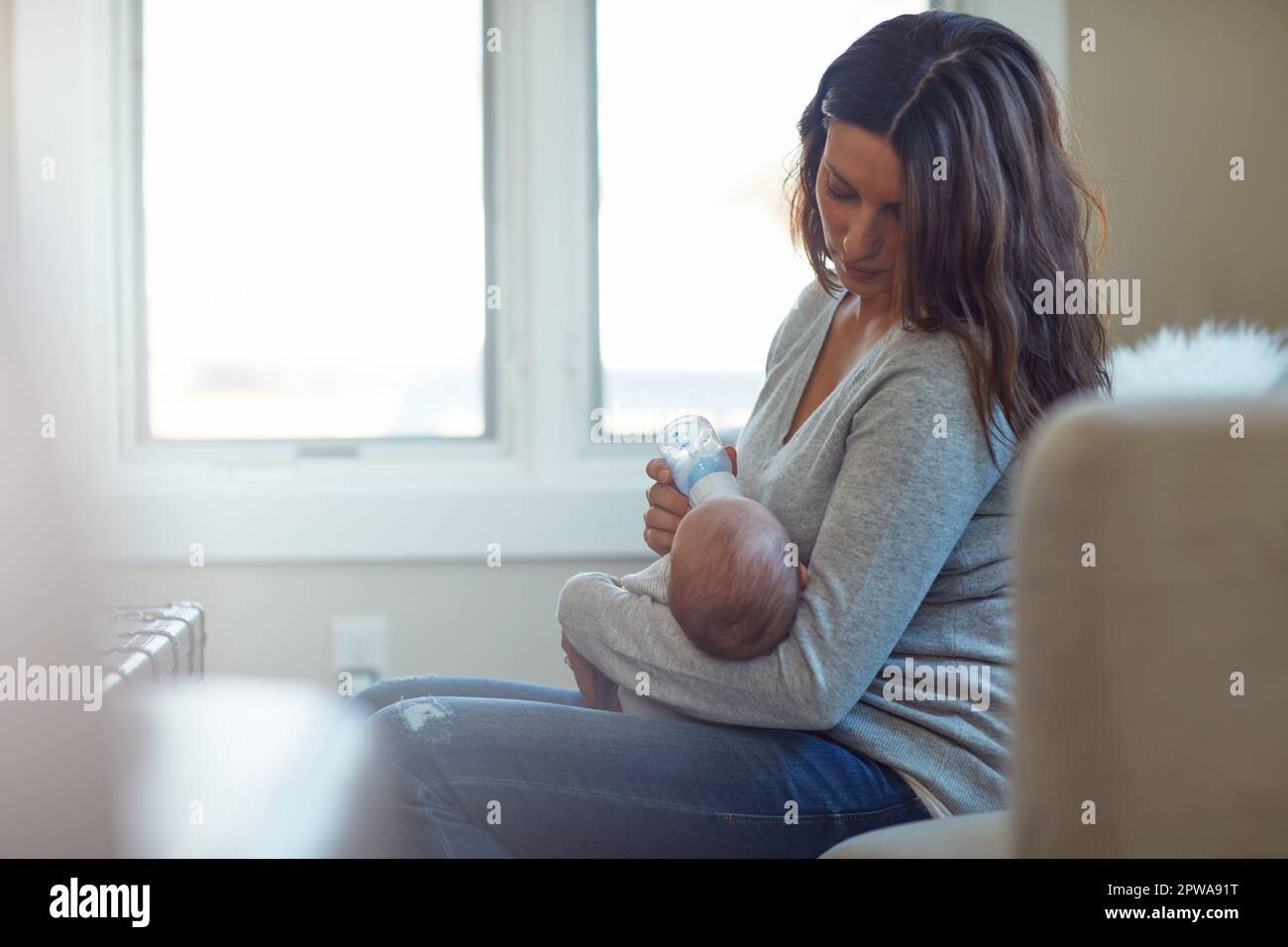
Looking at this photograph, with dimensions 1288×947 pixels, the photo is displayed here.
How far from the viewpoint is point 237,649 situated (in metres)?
2.16

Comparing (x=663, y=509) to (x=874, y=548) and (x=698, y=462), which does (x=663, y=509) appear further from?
(x=874, y=548)

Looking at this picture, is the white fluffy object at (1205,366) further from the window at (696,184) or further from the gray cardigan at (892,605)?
the gray cardigan at (892,605)

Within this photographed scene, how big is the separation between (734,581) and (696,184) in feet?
5.32

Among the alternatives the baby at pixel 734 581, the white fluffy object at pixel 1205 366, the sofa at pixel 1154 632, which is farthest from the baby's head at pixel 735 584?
the white fluffy object at pixel 1205 366

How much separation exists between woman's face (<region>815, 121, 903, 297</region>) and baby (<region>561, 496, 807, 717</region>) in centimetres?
24

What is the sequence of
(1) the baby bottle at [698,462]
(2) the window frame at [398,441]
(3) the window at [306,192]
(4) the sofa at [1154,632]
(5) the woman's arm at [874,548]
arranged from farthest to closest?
(3) the window at [306,192], (2) the window frame at [398,441], (1) the baby bottle at [698,462], (5) the woman's arm at [874,548], (4) the sofa at [1154,632]

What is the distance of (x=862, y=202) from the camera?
3.17ft

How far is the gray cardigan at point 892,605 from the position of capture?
2.72 feet

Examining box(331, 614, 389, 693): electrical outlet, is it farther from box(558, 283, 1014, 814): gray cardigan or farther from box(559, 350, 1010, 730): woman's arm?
box(559, 350, 1010, 730): woman's arm

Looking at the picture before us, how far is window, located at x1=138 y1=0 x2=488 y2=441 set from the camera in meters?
2.28

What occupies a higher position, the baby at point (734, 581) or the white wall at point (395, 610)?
the baby at point (734, 581)

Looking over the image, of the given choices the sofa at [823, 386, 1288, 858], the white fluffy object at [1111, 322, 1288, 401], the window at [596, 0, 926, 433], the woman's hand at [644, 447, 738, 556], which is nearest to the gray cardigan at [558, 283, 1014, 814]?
the woman's hand at [644, 447, 738, 556]

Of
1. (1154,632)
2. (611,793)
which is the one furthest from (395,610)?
(1154,632)
